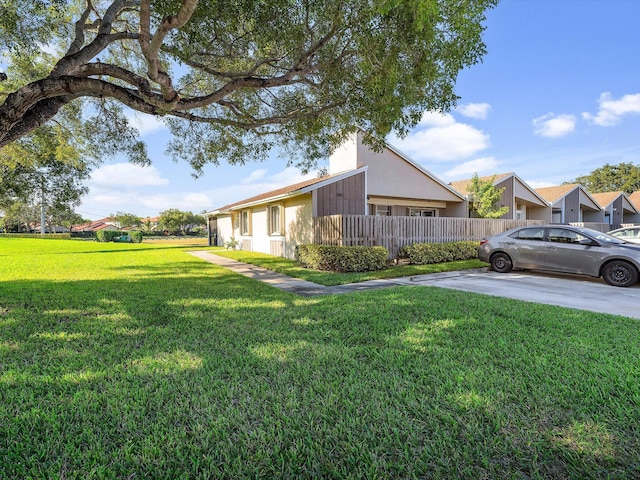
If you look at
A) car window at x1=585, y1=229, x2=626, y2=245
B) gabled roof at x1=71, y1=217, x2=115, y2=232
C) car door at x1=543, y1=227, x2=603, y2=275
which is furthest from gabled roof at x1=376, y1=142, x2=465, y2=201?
gabled roof at x1=71, y1=217, x2=115, y2=232

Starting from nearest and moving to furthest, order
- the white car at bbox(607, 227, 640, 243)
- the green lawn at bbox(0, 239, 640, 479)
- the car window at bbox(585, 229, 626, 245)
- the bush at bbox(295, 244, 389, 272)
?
the green lawn at bbox(0, 239, 640, 479) → the car window at bbox(585, 229, 626, 245) → the bush at bbox(295, 244, 389, 272) → the white car at bbox(607, 227, 640, 243)

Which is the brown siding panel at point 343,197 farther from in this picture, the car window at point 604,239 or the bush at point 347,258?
the car window at point 604,239

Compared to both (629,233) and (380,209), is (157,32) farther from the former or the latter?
(629,233)

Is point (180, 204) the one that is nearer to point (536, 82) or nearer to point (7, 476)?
point (536, 82)

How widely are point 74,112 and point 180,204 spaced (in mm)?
67891

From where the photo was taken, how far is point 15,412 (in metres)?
2.48

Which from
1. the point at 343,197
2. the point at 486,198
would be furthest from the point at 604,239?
the point at 486,198

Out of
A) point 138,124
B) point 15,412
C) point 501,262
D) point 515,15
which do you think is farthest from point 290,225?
point 15,412

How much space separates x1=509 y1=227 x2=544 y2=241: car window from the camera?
935 centimetres

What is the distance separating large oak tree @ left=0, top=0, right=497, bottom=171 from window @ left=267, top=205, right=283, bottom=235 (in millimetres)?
6204

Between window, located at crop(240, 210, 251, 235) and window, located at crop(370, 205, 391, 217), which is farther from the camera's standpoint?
window, located at crop(240, 210, 251, 235)

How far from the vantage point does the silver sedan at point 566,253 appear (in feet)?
25.5

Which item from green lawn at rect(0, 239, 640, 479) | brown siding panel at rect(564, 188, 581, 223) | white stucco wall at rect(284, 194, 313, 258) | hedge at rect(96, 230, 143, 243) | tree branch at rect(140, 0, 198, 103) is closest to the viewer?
green lawn at rect(0, 239, 640, 479)

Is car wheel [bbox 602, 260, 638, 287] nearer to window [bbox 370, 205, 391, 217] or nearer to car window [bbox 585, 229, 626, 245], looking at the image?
car window [bbox 585, 229, 626, 245]
